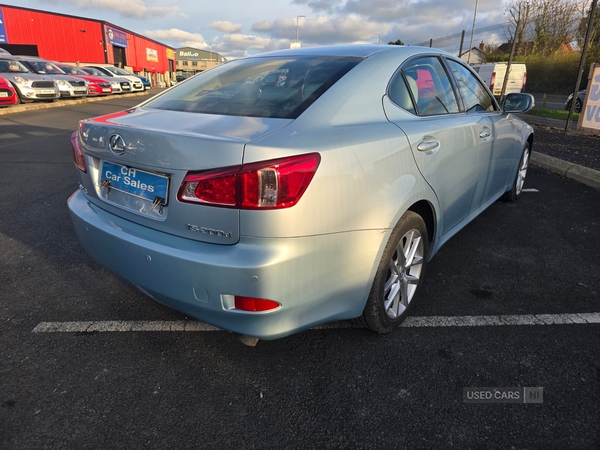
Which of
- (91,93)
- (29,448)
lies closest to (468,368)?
(29,448)

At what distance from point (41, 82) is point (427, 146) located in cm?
1729

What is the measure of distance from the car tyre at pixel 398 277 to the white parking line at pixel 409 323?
181mm

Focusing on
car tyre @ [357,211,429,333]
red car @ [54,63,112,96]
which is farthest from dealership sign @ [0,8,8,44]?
car tyre @ [357,211,429,333]

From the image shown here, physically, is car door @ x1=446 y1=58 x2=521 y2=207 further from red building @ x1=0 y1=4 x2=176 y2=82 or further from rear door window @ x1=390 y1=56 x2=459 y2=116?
red building @ x1=0 y1=4 x2=176 y2=82

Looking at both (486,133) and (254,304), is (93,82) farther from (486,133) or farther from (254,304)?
(254,304)

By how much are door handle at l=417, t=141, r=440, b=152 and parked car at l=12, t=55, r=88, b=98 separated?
18.2 meters

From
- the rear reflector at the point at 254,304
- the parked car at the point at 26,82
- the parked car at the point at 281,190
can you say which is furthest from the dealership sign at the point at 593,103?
the parked car at the point at 26,82

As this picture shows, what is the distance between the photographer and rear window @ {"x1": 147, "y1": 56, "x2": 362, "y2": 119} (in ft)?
7.02

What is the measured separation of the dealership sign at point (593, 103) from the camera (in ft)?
30.9

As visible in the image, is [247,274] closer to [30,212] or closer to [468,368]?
[468,368]

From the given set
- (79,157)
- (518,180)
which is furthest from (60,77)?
(518,180)

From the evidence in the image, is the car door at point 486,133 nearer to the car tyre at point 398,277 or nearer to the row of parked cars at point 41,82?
the car tyre at point 398,277

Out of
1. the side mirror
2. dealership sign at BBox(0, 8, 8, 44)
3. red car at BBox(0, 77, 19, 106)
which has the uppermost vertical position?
dealership sign at BBox(0, 8, 8, 44)

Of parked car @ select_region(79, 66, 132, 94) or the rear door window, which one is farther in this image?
parked car @ select_region(79, 66, 132, 94)
